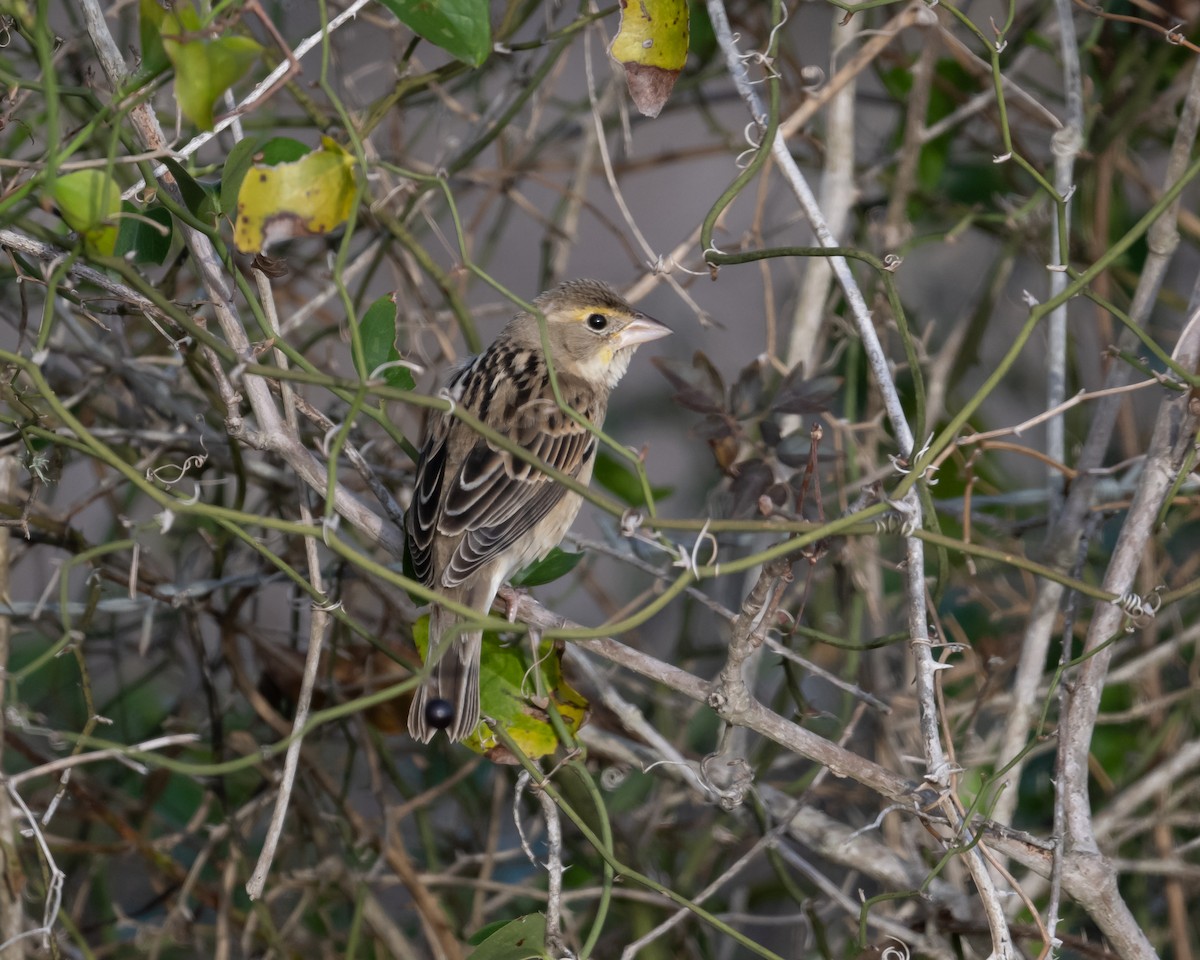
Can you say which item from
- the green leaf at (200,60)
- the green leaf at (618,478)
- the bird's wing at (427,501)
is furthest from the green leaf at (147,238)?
the green leaf at (618,478)

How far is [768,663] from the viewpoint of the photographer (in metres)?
3.65

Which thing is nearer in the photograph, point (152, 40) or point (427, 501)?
point (152, 40)

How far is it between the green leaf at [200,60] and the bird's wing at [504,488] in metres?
1.24

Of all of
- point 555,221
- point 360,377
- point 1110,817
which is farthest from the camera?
point 555,221

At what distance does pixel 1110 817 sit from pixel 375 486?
1.66m

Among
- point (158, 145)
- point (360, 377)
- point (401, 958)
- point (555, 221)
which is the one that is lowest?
point (401, 958)

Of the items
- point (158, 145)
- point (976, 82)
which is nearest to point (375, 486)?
point (158, 145)

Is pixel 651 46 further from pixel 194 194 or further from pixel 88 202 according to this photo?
pixel 88 202

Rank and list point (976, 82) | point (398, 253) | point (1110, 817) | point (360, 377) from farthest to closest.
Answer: point (976, 82) → point (398, 253) → point (1110, 817) → point (360, 377)

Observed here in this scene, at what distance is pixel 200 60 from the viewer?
1.33 meters

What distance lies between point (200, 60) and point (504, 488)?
1.50m

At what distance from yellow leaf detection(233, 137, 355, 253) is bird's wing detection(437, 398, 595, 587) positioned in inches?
42.7

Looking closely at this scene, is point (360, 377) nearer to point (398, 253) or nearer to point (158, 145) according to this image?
point (158, 145)

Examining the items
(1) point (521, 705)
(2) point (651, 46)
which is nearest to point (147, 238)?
(2) point (651, 46)
